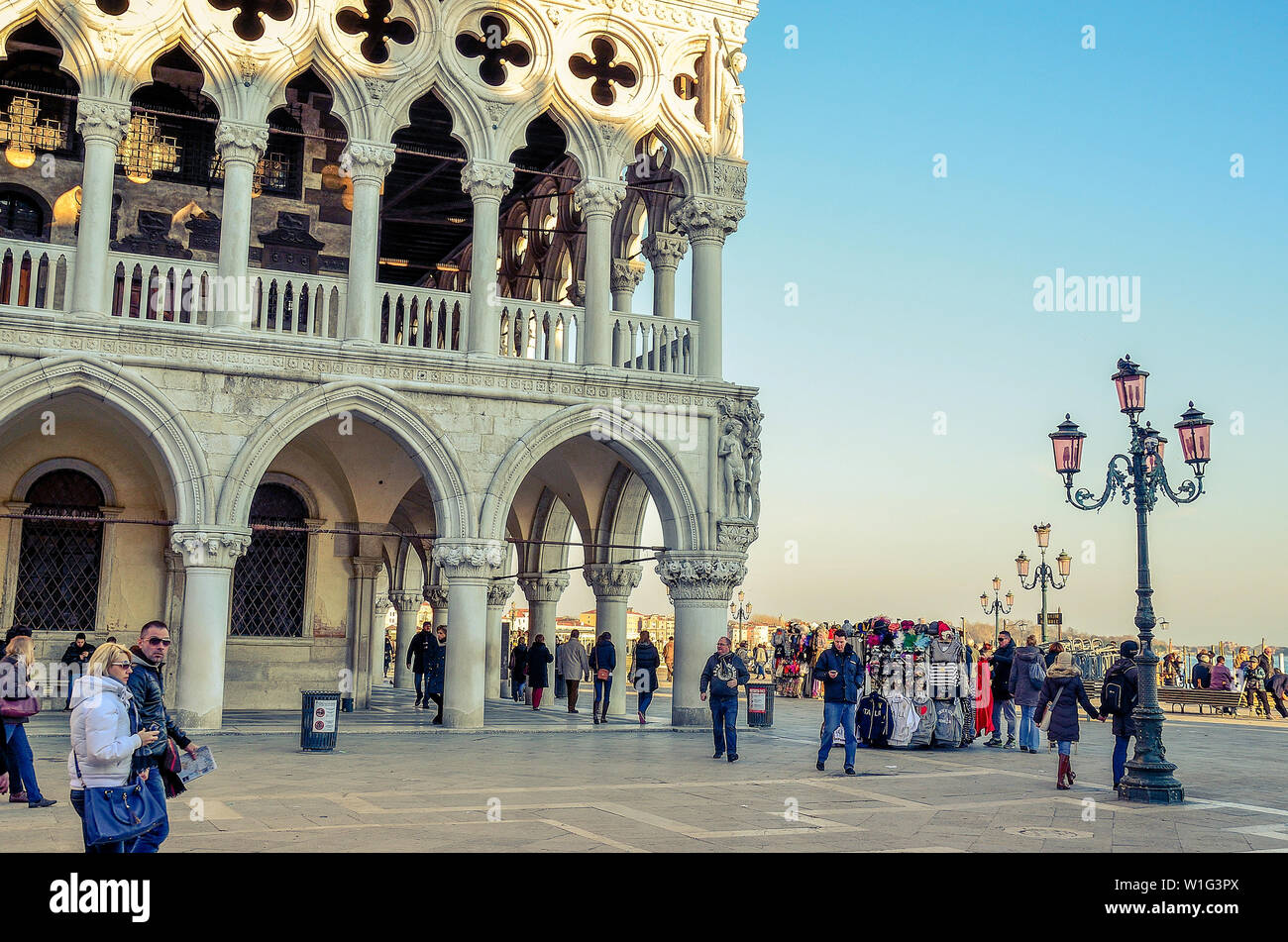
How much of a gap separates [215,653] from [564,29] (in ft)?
35.5

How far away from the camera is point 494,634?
1053 inches

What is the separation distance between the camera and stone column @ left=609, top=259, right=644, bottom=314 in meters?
25.0

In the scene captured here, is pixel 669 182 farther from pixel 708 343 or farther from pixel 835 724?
pixel 835 724

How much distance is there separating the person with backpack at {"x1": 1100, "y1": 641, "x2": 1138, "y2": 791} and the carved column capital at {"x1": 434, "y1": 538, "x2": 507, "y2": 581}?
8.90 meters

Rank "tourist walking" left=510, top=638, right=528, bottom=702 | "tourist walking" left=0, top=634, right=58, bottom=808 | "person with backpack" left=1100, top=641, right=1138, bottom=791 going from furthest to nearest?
"tourist walking" left=510, top=638, right=528, bottom=702, "person with backpack" left=1100, top=641, right=1138, bottom=791, "tourist walking" left=0, top=634, right=58, bottom=808

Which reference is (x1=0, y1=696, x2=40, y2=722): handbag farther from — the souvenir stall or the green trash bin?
the souvenir stall

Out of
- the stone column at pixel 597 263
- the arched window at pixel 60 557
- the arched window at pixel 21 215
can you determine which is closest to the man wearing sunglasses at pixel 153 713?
the stone column at pixel 597 263

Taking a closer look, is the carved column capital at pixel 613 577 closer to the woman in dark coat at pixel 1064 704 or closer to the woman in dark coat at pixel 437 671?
the woman in dark coat at pixel 437 671

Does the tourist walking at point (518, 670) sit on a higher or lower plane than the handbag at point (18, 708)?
lower

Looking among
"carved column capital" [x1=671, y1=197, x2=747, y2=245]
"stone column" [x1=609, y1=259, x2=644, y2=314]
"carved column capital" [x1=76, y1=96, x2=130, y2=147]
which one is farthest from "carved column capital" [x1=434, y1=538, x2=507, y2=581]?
"stone column" [x1=609, y1=259, x2=644, y2=314]

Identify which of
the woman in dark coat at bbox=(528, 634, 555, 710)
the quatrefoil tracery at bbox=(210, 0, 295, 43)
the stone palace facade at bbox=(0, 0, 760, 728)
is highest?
the quatrefoil tracery at bbox=(210, 0, 295, 43)

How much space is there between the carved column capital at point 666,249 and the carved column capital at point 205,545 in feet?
30.6

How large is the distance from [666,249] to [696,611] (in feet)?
22.7

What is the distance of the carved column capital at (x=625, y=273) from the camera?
982 inches
